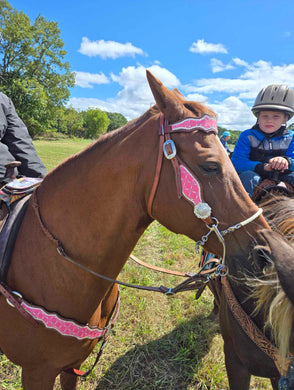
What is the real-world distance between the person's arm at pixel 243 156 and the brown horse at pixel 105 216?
61.2 inches

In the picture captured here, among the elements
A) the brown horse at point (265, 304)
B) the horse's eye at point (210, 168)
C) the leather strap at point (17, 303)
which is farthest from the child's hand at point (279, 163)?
the leather strap at point (17, 303)

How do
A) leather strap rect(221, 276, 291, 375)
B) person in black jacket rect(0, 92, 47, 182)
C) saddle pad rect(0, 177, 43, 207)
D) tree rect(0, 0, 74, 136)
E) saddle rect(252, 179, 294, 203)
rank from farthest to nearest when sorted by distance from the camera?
tree rect(0, 0, 74, 136), saddle rect(252, 179, 294, 203), person in black jacket rect(0, 92, 47, 182), saddle pad rect(0, 177, 43, 207), leather strap rect(221, 276, 291, 375)

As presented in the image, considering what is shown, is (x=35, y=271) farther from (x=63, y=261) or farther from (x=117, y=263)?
(x=117, y=263)

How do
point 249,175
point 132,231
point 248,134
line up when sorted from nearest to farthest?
point 132,231 < point 249,175 < point 248,134

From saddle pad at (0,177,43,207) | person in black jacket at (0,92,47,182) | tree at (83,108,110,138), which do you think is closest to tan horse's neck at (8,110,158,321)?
saddle pad at (0,177,43,207)

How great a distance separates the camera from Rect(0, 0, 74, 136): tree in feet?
89.2

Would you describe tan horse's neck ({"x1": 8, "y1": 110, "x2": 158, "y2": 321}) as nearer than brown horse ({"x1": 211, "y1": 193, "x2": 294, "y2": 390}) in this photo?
No

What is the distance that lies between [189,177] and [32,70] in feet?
115

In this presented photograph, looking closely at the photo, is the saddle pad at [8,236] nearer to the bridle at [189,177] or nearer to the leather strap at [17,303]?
the leather strap at [17,303]

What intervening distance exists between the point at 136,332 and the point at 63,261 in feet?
7.48

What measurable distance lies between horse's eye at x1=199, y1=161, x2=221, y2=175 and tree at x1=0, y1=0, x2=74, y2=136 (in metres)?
31.2

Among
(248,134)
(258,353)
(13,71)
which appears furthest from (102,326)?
(13,71)

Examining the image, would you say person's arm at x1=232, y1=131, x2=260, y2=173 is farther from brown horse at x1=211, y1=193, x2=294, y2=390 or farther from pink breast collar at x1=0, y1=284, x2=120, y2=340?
pink breast collar at x1=0, y1=284, x2=120, y2=340

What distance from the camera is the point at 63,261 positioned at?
5.06ft
